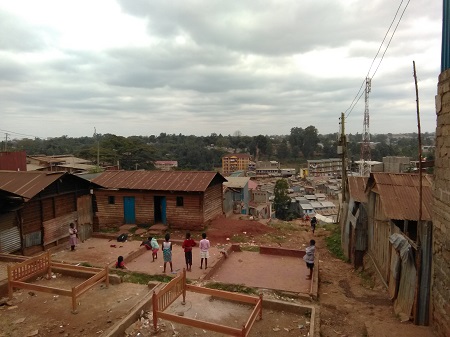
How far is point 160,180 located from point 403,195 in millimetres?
14131

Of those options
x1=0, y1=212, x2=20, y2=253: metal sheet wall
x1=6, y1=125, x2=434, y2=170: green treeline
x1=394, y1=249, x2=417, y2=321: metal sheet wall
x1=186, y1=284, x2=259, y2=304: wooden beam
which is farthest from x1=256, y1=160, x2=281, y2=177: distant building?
x1=186, y1=284, x2=259, y2=304: wooden beam

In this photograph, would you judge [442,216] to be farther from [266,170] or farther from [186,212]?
[266,170]

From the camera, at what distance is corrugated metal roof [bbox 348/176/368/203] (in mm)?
13874

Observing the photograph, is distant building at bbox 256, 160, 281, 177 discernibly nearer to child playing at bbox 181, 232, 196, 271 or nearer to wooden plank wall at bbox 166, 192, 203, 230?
wooden plank wall at bbox 166, 192, 203, 230

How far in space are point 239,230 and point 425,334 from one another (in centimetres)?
1241

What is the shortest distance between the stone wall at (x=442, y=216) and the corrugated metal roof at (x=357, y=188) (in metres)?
6.69

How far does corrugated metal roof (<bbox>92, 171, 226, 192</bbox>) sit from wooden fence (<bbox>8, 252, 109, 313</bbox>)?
981cm

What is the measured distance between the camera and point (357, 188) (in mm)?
15250

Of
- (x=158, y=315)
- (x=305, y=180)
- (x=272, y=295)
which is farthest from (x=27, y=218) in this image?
(x=305, y=180)

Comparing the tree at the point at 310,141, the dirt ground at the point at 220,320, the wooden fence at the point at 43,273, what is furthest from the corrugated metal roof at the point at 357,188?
the tree at the point at 310,141

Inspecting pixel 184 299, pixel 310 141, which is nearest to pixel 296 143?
pixel 310 141

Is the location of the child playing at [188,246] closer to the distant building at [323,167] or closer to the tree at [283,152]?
the distant building at [323,167]

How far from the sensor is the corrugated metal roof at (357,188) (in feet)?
45.5

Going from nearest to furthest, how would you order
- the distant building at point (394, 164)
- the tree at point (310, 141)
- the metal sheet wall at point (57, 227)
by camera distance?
the metal sheet wall at point (57, 227) < the distant building at point (394, 164) < the tree at point (310, 141)
